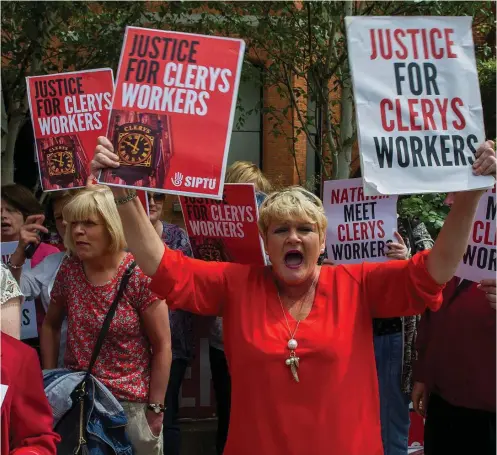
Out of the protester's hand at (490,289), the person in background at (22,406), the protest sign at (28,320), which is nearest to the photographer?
the person in background at (22,406)

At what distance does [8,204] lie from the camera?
4.79 m

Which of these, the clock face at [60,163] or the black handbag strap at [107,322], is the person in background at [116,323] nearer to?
the black handbag strap at [107,322]

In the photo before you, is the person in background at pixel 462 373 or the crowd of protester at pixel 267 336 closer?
the crowd of protester at pixel 267 336

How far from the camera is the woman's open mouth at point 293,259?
8.98 ft

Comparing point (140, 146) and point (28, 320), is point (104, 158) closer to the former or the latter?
point (140, 146)

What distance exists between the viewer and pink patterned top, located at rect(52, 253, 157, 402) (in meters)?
3.46

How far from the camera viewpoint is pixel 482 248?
3.29 meters

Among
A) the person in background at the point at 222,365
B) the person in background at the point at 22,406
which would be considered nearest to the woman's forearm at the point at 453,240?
the person in background at the point at 22,406

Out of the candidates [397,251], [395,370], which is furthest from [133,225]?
[395,370]

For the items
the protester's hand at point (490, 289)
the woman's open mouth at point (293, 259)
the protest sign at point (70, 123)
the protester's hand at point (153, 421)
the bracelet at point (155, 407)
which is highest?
the protest sign at point (70, 123)

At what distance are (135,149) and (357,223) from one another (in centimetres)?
185

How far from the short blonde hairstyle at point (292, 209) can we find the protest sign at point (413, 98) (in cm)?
24

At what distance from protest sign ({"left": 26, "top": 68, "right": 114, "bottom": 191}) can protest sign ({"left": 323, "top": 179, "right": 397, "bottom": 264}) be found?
142 centimetres

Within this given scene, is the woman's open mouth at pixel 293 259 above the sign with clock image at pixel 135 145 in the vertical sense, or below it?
below
